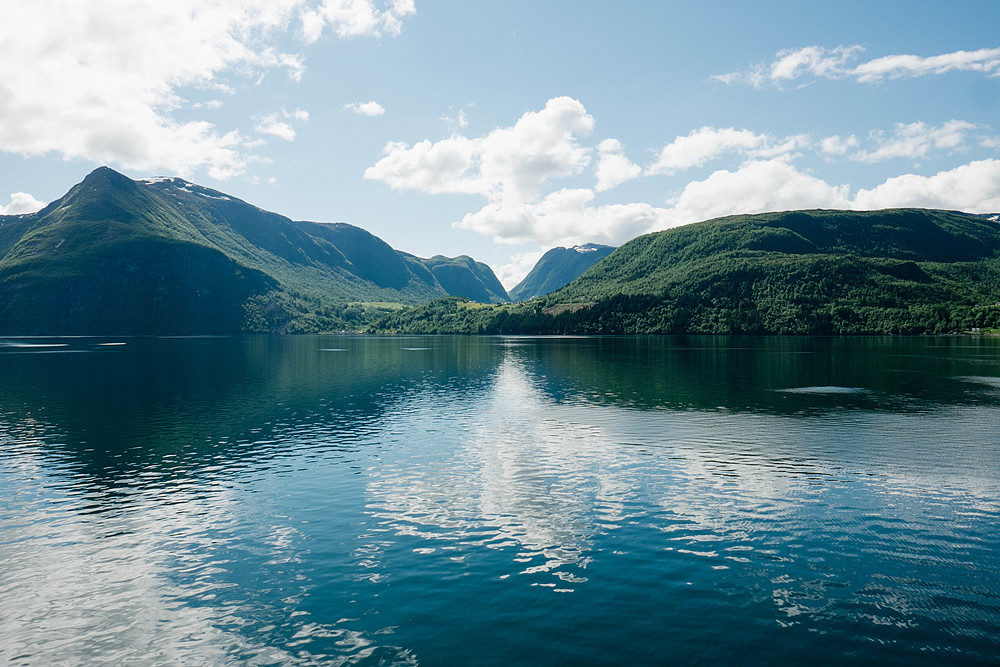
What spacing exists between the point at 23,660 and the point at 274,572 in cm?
1050

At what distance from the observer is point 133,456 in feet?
187

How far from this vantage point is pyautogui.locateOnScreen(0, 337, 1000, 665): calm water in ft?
78.0

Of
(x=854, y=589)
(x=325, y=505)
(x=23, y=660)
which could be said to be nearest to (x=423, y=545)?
(x=325, y=505)

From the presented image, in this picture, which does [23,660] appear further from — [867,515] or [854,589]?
[867,515]

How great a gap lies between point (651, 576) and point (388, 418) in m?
55.9

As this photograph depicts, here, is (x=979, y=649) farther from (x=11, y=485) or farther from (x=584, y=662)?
(x=11, y=485)

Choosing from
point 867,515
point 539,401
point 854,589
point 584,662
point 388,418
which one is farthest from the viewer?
point 539,401

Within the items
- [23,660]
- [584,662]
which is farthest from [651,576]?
[23,660]

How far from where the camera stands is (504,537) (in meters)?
35.3

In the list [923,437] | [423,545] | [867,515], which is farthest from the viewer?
[923,437]

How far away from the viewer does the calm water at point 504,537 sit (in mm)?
23766

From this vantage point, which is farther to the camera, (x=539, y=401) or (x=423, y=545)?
(x=539, y=401)

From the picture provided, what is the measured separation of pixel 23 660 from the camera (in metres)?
22.5

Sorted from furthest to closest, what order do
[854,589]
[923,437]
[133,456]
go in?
1. [923,437]
2. [133,456]
3. [854,589]
